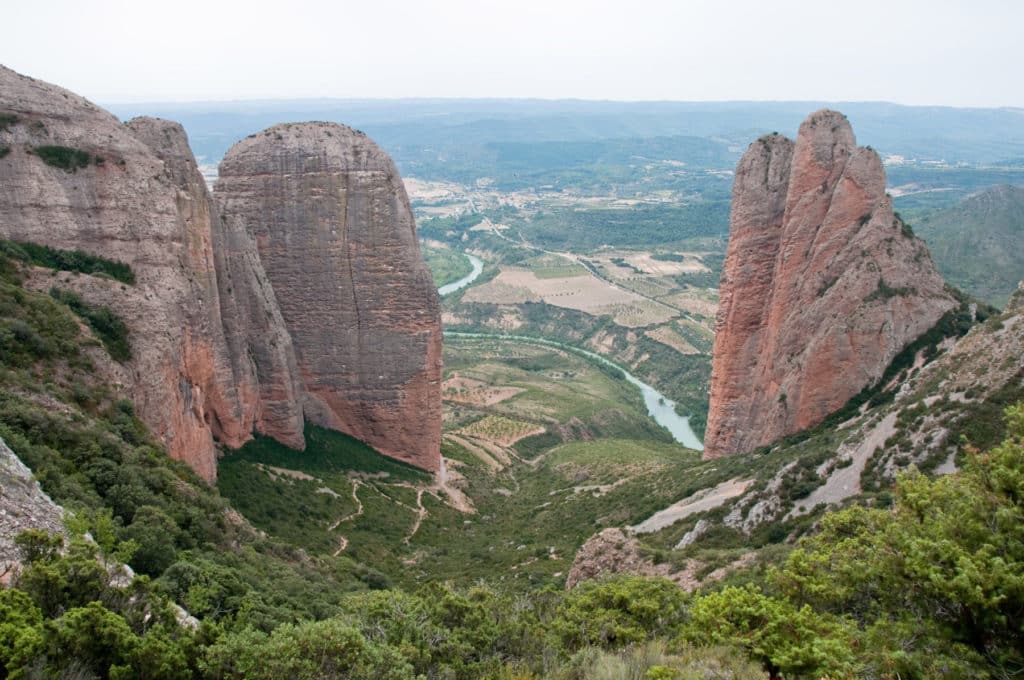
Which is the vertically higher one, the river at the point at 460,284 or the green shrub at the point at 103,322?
the green shrub at the point at 103,322

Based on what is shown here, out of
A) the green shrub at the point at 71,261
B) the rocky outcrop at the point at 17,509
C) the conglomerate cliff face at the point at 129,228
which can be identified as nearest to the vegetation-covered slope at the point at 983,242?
the conglomerate cliff face at the point at 129,228

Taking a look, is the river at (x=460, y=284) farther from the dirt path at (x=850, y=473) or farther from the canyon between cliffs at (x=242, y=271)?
the dirt path at (x=850, y=473)

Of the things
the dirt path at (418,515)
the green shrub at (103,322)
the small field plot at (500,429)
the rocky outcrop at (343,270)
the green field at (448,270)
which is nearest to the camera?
the green shrub at (103,322)

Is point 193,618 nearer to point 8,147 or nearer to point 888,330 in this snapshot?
point 8,147

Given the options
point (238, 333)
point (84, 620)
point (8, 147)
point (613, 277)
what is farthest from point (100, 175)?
point (613, 277)

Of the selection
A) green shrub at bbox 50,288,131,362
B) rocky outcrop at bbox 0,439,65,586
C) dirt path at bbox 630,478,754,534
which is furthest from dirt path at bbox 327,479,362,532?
rocky outcrop at bbox 0,439,65,586
